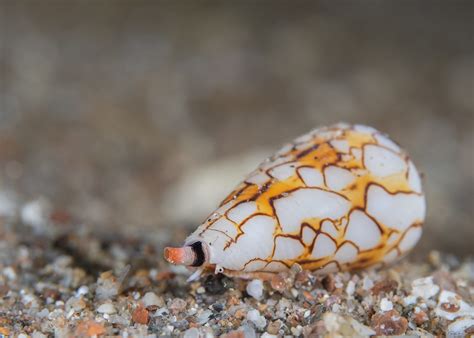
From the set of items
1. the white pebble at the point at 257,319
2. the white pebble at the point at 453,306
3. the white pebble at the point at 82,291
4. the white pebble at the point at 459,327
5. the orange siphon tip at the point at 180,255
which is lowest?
the white pebble at the point at 459,327

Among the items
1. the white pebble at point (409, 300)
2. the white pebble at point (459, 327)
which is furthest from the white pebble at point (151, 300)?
the white pebble at point (459, 327)

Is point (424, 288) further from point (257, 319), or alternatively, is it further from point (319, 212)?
point (257, 319)

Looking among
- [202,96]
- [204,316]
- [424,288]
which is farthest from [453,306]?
[202,96]

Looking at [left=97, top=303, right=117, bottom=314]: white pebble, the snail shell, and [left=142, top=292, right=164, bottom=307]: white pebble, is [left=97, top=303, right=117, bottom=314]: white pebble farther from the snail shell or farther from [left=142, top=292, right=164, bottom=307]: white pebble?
the snail shell

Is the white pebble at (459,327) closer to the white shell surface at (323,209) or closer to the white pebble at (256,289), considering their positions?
the white shell surface at (323,209)

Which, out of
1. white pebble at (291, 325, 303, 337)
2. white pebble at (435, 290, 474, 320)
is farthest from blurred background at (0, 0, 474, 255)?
white pebble at (435, 290, 474, 320)

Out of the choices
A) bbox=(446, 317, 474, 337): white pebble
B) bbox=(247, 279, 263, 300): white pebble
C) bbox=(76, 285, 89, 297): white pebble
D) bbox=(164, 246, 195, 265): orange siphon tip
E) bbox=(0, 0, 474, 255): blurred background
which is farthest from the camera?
bbox=(0, 0, 474, 255): blurred background

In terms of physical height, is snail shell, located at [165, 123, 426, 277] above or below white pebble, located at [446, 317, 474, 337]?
above
